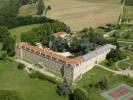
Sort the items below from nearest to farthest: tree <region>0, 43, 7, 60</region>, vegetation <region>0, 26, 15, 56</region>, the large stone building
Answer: the large stone building, tree <region>0, 43, 7, 60</region>, vegetation <region>0, 26, 15, 56</region>

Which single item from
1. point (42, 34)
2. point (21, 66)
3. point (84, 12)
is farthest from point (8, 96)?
point (84, 12)

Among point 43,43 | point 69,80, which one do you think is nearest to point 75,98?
point 69,80

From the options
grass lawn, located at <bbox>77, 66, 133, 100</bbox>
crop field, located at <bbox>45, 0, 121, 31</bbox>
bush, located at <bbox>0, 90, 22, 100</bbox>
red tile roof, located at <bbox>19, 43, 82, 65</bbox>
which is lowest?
grass lawn, located at <bbox>77, 66, 133, 100</bbox>

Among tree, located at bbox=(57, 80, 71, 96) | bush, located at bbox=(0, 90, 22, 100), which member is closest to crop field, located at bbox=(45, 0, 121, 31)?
tree, located at bbox=(57, 80, 71, 96)

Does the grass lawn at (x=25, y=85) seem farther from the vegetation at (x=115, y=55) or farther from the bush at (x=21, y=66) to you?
the vegetation at (x=115, y=55)

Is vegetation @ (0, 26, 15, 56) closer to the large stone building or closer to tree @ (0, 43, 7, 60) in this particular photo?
the large stone building

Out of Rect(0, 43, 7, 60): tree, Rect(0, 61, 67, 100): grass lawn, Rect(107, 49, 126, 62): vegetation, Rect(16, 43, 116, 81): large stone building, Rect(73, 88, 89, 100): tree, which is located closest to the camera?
Rect(73, 88, 89, 100): tree

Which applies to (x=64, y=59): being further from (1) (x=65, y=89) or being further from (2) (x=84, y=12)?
(2) (x=84, y=12)
